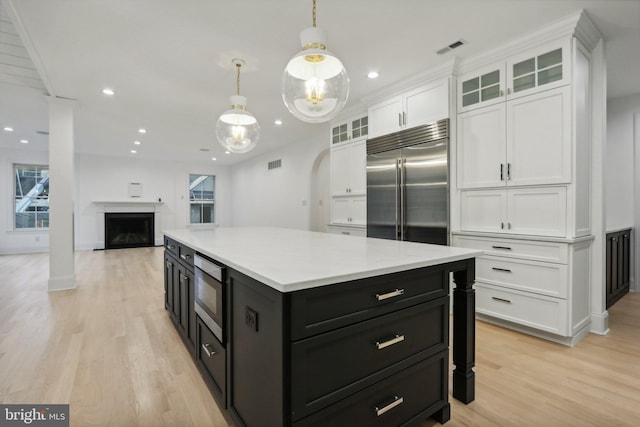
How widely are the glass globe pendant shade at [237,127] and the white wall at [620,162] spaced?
4675 millimetres

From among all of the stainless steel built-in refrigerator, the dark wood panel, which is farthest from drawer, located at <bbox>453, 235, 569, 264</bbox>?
the dark wood panel

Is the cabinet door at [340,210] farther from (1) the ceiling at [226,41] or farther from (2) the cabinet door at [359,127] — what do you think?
(1) the ceiling at [226,41]

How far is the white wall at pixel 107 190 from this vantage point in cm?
776

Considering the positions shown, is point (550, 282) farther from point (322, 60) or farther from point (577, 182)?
point (322, 60)

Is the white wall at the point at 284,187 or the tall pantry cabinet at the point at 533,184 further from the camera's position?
the white wall at the point at 284,187

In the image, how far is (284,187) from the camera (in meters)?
7.65

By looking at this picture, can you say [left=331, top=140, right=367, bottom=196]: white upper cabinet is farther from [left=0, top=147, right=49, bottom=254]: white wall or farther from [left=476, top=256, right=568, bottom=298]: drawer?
[left=0, top=147, right=49, bottom=254]: white wall

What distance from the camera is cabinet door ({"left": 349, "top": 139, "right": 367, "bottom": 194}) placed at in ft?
14.8

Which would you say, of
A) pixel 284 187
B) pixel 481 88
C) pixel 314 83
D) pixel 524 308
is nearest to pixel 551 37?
pixel 481 88

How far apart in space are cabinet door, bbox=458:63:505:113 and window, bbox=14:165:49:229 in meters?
10.2

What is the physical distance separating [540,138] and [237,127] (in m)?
2.75

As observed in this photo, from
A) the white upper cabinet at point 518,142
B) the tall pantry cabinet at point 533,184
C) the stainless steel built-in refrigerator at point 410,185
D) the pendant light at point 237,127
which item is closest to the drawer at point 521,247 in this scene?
the tall pantry cabinet at point 533,184

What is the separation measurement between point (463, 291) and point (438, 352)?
359 mm

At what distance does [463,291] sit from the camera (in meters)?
1.69
